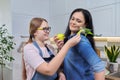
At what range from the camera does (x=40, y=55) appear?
115 cm

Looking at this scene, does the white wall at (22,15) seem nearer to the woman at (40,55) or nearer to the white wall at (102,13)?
the white wall at (102,13)

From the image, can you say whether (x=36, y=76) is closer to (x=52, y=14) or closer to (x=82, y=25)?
(x=82, y=25)

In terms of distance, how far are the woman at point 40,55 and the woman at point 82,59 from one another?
0.21 ft

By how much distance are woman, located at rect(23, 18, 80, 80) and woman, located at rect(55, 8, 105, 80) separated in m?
0.06

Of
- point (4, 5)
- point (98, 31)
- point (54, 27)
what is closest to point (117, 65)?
point (98, 31)

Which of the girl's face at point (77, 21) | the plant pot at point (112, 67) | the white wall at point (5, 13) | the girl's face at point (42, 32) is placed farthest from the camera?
the white wall at point (5, 13)

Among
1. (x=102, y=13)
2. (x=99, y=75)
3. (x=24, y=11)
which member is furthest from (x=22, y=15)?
(x=99, y=75)

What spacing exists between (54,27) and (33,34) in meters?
2.17

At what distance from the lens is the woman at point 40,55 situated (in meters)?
0.97

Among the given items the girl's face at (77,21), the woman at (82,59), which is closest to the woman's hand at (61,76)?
the woman at (82,59)

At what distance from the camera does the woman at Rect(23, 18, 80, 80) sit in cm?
97

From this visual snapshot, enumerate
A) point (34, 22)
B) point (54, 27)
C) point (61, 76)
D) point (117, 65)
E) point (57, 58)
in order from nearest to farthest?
point (57, 58) < point (61, 76) < point (34, 22) < point (117, 65) < point (54, 27)

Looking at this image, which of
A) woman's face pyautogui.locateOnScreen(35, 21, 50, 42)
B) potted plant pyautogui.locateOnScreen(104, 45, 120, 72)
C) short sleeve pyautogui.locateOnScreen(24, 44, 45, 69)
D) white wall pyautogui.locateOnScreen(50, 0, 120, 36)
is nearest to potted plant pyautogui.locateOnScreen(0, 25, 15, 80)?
white wall pyautogui.locateOnScreen(50, 0, 120, 36)

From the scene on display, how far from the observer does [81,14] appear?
1053mm
